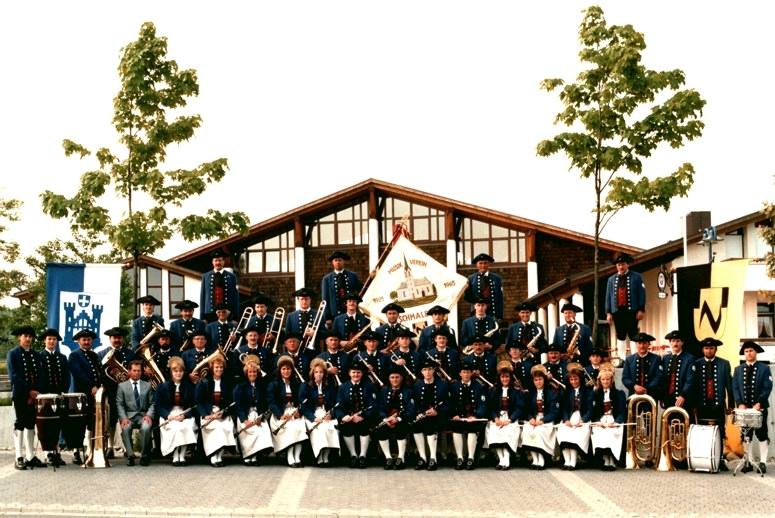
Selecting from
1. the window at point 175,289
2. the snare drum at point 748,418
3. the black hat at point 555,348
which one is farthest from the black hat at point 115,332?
the window at point 175,289

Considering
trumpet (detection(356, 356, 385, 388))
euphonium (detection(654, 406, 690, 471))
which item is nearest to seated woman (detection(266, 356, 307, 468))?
trumpet (detection(356, 356, 385, 388))

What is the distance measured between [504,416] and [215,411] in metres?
4.71

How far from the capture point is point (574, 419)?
689 inches

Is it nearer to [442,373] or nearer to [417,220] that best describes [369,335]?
[442,373]

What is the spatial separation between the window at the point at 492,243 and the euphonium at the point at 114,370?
27320 millimetres

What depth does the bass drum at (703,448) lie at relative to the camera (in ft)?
54.0

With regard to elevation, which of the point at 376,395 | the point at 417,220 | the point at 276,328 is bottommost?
the point at 376,395

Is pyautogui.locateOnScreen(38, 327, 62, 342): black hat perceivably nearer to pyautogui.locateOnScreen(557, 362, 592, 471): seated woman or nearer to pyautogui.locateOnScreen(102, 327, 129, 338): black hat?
pyautogui.locateOnScreen(102, 327, 129, 338): black hat

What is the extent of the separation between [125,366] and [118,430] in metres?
1.43

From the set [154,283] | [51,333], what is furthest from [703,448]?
[154,283]

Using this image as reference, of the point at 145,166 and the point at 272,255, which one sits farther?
the point at 272,255

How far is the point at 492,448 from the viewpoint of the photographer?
57.7ft

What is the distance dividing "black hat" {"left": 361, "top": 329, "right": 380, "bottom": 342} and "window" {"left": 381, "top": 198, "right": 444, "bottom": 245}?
1031 inches

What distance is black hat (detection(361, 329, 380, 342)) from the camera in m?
18.6
